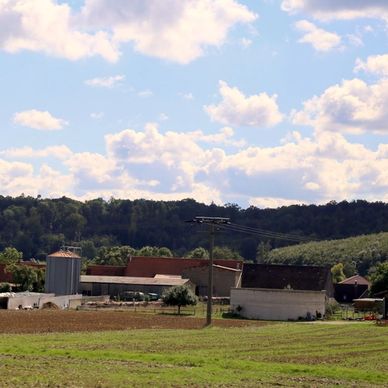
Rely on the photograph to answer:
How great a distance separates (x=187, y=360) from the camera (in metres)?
30.9

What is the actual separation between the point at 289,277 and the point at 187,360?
84.2m

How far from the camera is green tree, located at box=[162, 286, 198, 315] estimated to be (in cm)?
8412

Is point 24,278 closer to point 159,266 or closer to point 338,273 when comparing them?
point 159,266

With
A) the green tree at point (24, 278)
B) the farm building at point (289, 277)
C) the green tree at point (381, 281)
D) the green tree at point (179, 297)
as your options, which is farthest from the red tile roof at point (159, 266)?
the green tree at point (179, 297)

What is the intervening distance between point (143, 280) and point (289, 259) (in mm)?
78797

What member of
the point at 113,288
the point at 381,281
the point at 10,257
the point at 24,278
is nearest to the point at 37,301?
the point at 24,278

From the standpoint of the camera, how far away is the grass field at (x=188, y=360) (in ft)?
81.1

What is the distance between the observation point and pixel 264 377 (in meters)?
26.8

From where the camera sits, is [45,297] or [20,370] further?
[45,297]

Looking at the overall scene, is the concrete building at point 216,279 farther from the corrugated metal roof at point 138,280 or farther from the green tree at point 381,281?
the green tree at point 381,281

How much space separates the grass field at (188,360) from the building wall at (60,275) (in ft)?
198

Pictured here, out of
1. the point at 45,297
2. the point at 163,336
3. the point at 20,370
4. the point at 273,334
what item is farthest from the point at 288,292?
the point at 20,370

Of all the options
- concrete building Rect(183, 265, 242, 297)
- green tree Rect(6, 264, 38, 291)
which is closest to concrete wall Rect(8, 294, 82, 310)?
green tree Rect(6, 264, 38, 291)

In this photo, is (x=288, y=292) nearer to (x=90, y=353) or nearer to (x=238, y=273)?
(x=238, y=273)
